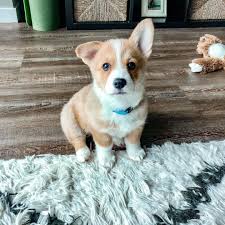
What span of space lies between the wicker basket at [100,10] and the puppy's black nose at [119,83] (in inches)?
65.6

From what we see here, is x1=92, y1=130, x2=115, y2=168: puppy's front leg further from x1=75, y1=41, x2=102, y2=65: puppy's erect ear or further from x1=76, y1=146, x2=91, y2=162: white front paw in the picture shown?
x1=75, y1=41, x2=102, y2=65: puppy's erect ear

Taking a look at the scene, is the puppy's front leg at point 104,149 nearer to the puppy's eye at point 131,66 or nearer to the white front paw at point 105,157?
the white front paw at point 105,157

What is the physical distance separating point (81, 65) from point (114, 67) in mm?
1030

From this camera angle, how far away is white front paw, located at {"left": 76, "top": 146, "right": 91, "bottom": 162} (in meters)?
1.29

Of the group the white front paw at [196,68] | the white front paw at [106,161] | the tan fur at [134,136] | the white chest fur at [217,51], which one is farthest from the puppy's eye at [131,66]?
the white chest fur at [217,51]

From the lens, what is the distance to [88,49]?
3.85 ft

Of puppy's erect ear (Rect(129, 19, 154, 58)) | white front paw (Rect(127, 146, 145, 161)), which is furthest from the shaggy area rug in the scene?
puppy's erect ear (Rect(129, 19, 154, 58))

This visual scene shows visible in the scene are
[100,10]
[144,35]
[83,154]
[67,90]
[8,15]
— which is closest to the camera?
[144,35]

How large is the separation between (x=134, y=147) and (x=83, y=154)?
0.65 feet

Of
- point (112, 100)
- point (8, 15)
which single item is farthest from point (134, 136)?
point (8, 15)

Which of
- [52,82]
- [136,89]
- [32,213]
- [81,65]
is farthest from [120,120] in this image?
[81,65]

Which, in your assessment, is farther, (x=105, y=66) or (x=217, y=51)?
A: (x=217, y=51)

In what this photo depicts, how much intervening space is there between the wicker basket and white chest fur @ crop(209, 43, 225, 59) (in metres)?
0.84

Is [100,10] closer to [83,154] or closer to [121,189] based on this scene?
[83,154]
